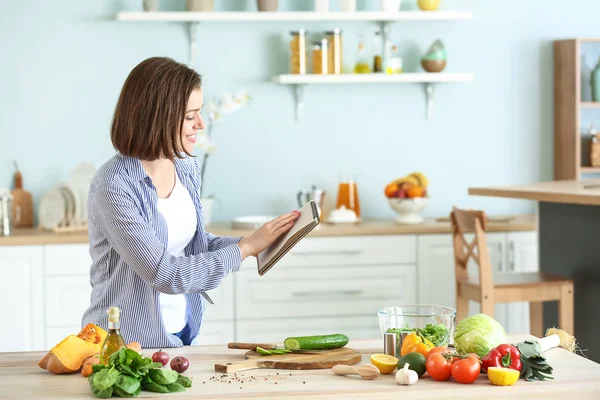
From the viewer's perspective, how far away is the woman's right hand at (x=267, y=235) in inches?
93.7

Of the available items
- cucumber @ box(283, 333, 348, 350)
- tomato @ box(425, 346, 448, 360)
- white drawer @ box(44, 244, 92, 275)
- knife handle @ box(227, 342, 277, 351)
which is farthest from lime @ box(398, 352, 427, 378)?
white drawer @ box(44, 244, 92, 275)

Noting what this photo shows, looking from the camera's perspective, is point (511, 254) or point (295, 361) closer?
point (295, 361)

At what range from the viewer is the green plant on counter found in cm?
174

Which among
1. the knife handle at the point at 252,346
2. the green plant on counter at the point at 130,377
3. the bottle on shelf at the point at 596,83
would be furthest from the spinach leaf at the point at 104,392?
the bottle on shelf at the point at 596,83

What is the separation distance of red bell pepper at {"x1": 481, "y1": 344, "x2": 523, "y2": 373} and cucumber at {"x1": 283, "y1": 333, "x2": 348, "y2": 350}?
14.6 inches

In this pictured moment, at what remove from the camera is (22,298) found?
4164 millimetres

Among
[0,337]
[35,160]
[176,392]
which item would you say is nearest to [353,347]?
[176,392]

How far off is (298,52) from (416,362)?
3.03 meters

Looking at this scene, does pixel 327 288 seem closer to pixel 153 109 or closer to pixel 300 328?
pixel 300 328

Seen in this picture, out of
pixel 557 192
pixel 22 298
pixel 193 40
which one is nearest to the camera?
pixel 557 192

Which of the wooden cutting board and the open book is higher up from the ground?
the open book

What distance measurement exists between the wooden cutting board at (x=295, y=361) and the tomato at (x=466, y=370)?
28cm

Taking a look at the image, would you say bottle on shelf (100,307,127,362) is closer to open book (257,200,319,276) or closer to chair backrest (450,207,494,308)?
open book (257,200,319,276)

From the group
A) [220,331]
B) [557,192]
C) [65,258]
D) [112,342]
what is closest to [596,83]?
[557,192]
